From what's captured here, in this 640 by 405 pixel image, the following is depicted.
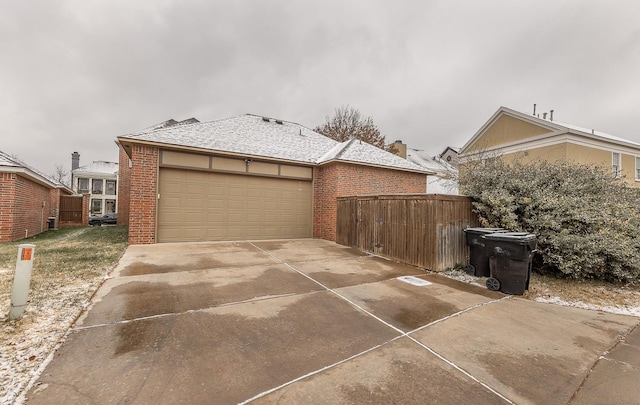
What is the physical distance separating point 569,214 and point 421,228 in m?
2.86

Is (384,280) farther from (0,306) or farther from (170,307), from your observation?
(0,306)

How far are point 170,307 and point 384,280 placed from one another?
3547mm

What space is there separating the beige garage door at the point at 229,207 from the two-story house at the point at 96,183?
3267 cm

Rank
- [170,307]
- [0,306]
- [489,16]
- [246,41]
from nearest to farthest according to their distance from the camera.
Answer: [0,306]
[170,307]
[489,16]
[246,41]

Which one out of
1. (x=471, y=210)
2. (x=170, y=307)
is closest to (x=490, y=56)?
(x=471, y=210)

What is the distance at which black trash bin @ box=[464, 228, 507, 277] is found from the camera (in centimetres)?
503

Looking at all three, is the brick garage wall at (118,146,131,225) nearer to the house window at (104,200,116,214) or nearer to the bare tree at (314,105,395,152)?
the bare tree at (314,105,395,152)

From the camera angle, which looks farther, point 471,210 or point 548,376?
point 471,210

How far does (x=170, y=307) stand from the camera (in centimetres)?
328

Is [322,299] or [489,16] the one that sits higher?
[489,16]

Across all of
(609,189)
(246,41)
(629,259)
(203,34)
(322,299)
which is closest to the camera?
(322,299)

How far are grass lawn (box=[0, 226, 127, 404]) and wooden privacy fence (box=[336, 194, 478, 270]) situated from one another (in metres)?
6.00

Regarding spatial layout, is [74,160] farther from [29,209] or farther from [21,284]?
[21,284]

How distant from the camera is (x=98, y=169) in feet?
114
